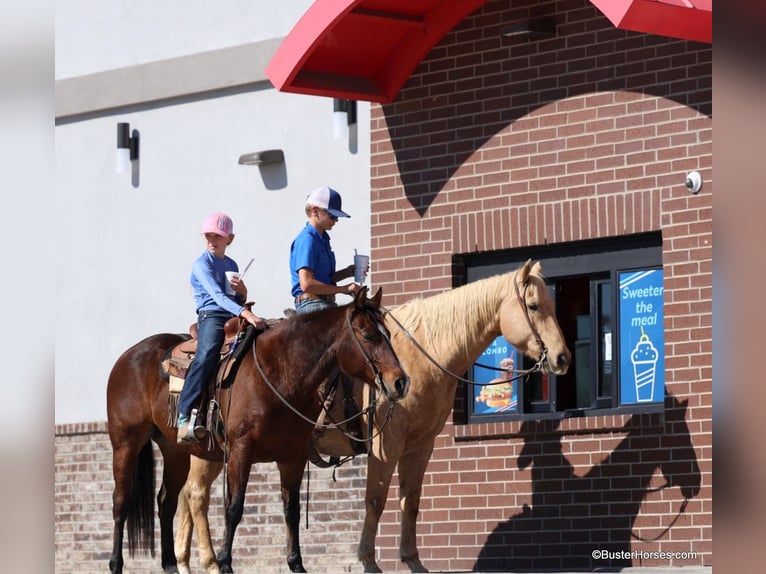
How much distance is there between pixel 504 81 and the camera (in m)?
11.4

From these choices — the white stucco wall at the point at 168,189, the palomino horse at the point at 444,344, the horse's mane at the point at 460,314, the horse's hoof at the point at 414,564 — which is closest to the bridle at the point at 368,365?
the palomino horse at the point at 444,344

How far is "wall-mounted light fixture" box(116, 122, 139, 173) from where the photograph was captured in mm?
14117

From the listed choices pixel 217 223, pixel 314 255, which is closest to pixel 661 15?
pixel 314 255

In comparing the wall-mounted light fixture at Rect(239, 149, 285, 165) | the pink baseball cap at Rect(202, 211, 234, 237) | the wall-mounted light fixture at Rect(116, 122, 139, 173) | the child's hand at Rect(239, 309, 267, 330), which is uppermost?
the wall-mounted light fixture at Rect(116, 122, 139, 173)

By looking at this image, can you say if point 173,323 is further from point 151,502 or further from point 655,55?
point 655,55

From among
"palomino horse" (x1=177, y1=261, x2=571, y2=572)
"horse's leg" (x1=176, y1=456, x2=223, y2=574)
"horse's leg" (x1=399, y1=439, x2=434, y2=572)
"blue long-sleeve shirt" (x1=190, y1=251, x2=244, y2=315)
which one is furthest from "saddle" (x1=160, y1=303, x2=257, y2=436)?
"horse's leg" (x1=399, y1=439, x2=434, y2=572)

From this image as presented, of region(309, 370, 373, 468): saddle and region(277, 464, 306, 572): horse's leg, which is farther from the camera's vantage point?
region(309, 370, 373, 468): saddle

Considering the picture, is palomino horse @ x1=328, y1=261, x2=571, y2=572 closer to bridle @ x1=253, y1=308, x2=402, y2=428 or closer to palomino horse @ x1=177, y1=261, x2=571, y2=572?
palomino horse @ x1=177, y1=261, x2=571, y2=572

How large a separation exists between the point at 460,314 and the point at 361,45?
3.08 meters

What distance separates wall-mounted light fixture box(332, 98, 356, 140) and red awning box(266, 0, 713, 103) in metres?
0.44

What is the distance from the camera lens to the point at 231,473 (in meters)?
8.99

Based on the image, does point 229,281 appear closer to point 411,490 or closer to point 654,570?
point 411,490
